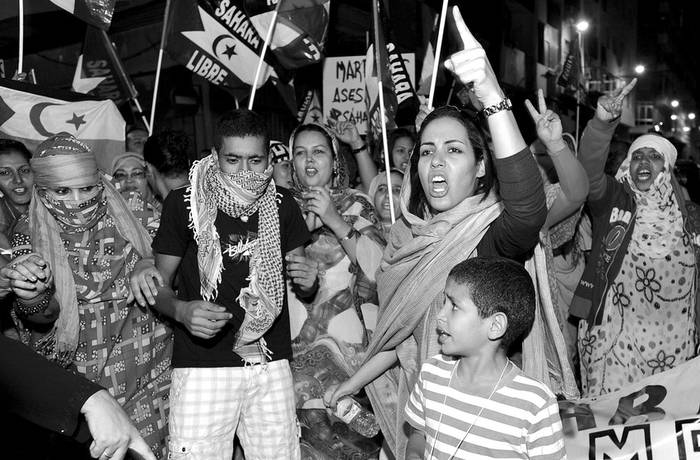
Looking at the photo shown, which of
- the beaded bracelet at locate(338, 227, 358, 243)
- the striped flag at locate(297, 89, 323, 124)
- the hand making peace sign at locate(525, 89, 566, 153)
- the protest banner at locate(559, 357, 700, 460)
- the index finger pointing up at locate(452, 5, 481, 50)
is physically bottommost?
the protest banner at locate(559, 357, 700, 460)

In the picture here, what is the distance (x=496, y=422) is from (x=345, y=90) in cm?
634

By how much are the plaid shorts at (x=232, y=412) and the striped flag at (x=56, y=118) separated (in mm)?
2907

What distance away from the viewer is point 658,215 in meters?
4.44

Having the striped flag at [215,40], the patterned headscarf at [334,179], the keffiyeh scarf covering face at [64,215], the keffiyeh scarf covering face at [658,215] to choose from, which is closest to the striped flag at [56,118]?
the striped flag at [215,40]

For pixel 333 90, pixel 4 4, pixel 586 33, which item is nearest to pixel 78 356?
Result: pixel 333 90

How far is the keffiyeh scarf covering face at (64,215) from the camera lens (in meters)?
3.59

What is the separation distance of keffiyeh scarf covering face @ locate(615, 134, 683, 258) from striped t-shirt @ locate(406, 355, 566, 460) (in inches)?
90.5

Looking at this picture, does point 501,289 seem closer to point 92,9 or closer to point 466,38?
point 466,38

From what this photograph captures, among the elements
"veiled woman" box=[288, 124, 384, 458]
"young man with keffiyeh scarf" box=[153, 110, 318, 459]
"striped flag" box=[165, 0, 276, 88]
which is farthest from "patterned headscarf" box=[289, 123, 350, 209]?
"striped flag" box=[165, 0, 276, 88]

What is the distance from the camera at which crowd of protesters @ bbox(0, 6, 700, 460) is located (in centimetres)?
240

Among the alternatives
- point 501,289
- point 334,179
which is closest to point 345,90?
point 334,179

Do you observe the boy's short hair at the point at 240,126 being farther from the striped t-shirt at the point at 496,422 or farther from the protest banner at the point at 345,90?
the protest banner at the point at 345,90

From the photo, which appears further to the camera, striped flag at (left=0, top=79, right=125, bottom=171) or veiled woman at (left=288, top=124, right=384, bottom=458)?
striped flag at (left=0, top=79, right=125, bottom=171)

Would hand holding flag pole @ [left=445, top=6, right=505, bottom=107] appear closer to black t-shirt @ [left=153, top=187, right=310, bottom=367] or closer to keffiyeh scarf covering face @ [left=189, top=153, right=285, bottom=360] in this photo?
Answer: keffiyeh scarf covering face @ [left=189, top=153, right=285, bottom=360]
